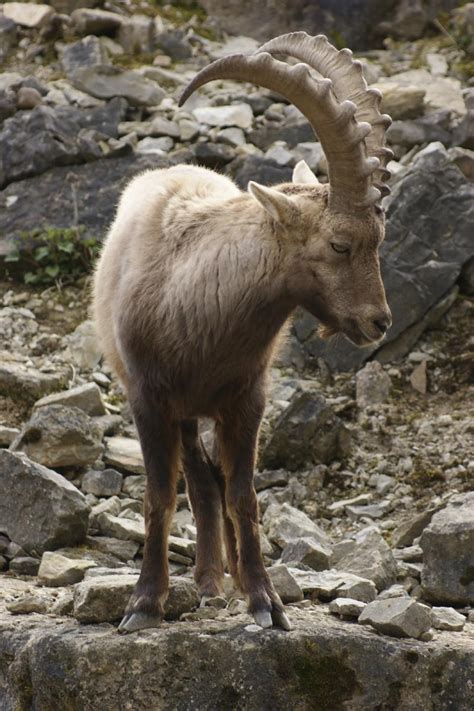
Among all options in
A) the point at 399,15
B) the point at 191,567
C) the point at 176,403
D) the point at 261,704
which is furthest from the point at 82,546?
the point at 399,15

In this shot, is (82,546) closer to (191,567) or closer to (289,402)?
(191,567)

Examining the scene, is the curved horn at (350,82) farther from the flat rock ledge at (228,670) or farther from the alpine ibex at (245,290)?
the flat rock ledge at (228,670)

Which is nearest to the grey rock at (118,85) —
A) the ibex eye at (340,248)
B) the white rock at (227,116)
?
the white rock at (227,116)

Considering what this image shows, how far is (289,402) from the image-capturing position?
435 inches

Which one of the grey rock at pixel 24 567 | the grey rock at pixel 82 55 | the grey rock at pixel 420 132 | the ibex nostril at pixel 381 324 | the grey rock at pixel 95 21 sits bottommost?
the grey rock at pixel 24 567

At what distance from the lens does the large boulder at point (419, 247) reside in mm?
12078

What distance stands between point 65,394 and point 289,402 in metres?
2.16

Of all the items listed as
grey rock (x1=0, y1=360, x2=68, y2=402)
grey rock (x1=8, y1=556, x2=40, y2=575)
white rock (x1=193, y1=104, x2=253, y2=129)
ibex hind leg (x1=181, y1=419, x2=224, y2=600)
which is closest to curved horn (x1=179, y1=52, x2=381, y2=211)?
ibex hind leg (x1=181, y1=419, x2=224, y2=600)

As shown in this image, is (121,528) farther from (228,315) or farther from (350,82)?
(350,82)

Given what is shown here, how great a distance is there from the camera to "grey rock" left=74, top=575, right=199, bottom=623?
264 inches

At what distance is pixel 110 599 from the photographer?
675 cm

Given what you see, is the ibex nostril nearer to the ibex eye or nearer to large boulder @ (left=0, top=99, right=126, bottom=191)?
the ibex eye

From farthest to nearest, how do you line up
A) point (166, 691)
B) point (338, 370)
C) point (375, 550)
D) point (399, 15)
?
1. point (399, 15)
2. point (338, 370)
3. point (375, 550)
4. point (166, 691)

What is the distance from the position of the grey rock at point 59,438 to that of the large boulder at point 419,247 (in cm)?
307
